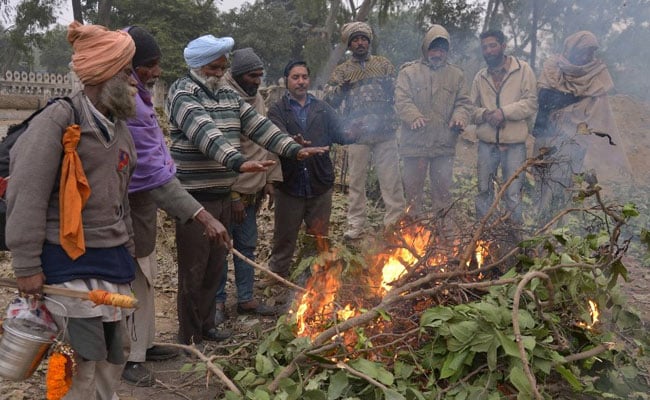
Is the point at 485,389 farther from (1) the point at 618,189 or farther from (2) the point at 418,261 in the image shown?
(1) the point at 618,189

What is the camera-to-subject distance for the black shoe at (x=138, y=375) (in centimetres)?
368

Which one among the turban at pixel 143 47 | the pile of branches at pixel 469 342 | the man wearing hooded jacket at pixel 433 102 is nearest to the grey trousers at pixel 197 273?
the pile of branches at pixel 469 342

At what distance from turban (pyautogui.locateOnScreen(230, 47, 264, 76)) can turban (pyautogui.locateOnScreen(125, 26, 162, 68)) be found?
46.1 inches

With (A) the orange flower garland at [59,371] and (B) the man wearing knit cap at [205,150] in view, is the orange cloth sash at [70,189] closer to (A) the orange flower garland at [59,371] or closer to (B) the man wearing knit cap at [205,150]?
(A) the orange flower garland at [59,371]

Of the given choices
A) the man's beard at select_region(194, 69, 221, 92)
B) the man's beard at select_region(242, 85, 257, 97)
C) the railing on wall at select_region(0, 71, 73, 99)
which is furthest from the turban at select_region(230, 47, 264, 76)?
the railing on wall at select_region(0, 71, 73, 99)

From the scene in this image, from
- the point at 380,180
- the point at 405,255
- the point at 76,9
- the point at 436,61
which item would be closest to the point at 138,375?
the point at 405,255

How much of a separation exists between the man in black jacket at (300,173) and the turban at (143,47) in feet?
5.79

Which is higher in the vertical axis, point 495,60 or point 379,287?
point 495,60

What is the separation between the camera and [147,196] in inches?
141

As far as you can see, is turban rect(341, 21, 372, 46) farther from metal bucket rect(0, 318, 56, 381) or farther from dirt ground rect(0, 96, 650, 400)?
metal bucket rect(0, 318, 56, 381)

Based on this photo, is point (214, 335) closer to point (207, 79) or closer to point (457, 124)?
point (207, 79)

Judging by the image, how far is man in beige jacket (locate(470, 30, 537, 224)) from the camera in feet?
20.4

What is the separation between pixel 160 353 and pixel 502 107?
4.30 m

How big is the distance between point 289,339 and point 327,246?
1832 millimetres
